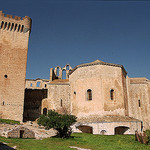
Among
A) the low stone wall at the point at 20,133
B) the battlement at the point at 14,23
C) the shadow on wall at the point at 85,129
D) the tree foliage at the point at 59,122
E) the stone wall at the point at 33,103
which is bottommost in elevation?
the shadow on wall at the point at 85,129

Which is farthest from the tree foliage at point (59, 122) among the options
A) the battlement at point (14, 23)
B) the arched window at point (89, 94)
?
the battlement at point (14, 23)

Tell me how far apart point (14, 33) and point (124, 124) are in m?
20.2

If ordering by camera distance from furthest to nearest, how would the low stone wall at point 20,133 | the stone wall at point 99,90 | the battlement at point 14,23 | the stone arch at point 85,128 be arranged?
the battlement at point 14,23 < the stone wall at point 99,90 < the stone arch at point 85,128 < the low stone wall at point 20,133

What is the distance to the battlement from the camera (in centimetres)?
2778

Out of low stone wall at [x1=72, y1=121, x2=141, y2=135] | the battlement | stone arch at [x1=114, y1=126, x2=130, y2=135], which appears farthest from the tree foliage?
the battlement

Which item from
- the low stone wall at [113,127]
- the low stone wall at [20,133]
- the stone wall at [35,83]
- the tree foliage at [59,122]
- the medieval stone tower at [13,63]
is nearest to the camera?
the low stone wall at [20,133]

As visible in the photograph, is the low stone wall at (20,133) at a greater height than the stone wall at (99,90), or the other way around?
the stone wall at (99,90)

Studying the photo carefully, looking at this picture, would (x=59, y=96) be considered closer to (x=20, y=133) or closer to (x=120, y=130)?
(x=120, y=130)

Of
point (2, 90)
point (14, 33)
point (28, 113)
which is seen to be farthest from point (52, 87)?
point (14, 33)

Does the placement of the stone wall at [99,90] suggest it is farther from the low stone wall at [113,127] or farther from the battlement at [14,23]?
the battlement at [14,23]

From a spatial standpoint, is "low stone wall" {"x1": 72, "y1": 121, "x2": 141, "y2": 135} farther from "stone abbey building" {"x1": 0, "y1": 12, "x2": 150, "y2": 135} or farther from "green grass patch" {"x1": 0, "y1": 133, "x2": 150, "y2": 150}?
"green grass patch" {"x1": 0, "y1": 133, "x2": 150, "y2": 150}

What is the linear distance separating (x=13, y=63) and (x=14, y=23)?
20.9 feet

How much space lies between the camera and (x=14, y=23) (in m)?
28.2

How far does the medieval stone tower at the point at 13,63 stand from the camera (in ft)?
81.3
